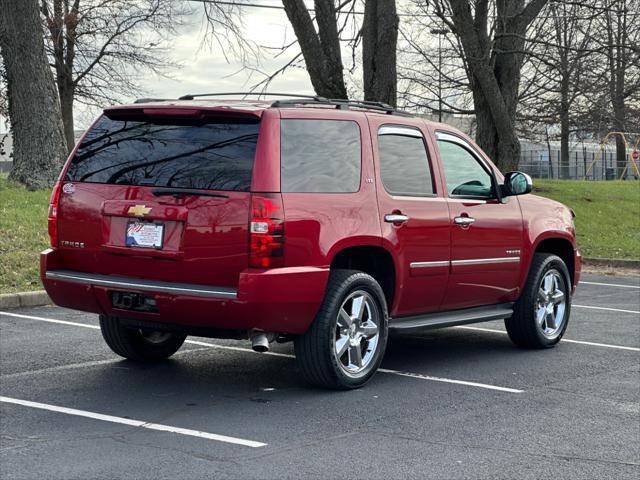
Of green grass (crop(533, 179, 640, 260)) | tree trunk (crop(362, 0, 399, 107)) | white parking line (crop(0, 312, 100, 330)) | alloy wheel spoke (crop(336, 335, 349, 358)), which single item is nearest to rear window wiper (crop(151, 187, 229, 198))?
alloy wheel spoke (crop(336, 335, 349, 358))

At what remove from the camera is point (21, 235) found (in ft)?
47.2

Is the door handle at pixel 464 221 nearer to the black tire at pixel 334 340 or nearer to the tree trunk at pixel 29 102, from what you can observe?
the black tire at pixel 334 340

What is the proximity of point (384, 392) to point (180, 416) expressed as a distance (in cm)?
161

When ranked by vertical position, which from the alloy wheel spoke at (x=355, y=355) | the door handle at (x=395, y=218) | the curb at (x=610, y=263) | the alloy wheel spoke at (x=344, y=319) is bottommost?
the curb at (x=610, y=263)

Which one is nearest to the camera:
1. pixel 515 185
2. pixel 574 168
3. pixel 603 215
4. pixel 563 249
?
pixel 515 185

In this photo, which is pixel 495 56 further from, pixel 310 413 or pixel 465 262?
pixel 310 413

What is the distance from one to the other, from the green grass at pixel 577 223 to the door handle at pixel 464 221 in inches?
229

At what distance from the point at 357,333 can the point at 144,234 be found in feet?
5.36

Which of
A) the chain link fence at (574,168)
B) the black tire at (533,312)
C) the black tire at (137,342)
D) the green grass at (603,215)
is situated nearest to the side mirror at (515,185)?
the black tire at (533,312)

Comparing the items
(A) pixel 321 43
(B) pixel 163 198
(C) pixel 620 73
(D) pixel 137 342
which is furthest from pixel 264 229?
(C) pixel 620 73

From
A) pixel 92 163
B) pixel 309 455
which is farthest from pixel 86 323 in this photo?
pixel 309 455

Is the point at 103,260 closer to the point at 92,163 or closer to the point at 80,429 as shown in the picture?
the point at 92,163

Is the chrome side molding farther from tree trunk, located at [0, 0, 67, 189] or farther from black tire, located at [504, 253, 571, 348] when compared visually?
tree trunk, located at [0, 0, 67, 189]

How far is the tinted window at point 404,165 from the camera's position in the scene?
25.8 ft
